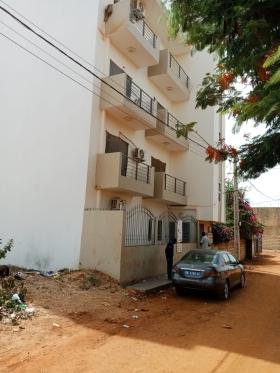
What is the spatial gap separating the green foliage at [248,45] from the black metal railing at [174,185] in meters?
11.3

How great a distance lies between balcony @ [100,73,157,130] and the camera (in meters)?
14.3

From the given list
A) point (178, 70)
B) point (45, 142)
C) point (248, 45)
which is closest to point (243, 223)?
point (178, 70)

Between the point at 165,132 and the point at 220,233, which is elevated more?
the point at 165,132

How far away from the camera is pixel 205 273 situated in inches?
439

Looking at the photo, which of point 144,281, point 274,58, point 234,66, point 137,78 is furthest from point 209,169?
point 274,58

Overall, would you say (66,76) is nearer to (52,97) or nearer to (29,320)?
(52,97)

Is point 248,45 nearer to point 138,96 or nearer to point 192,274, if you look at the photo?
point 192,274

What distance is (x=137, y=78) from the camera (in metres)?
18.1

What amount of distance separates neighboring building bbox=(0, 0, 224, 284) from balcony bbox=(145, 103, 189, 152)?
0.10 meters

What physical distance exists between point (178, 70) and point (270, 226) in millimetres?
25819

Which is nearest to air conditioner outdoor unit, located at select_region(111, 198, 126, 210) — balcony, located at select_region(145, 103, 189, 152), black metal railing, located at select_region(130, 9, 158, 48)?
balcony, located at select_region(145, 103, 189, 152)

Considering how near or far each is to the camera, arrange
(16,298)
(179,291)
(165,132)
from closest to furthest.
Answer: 1. (16,298)
2. (179,291)
3. (165,132)

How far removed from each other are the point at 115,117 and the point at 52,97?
273 centimetres

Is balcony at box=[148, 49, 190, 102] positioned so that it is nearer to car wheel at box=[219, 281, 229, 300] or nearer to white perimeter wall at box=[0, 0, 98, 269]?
white perimeter wall at box=[0, 0, 98, 269]
